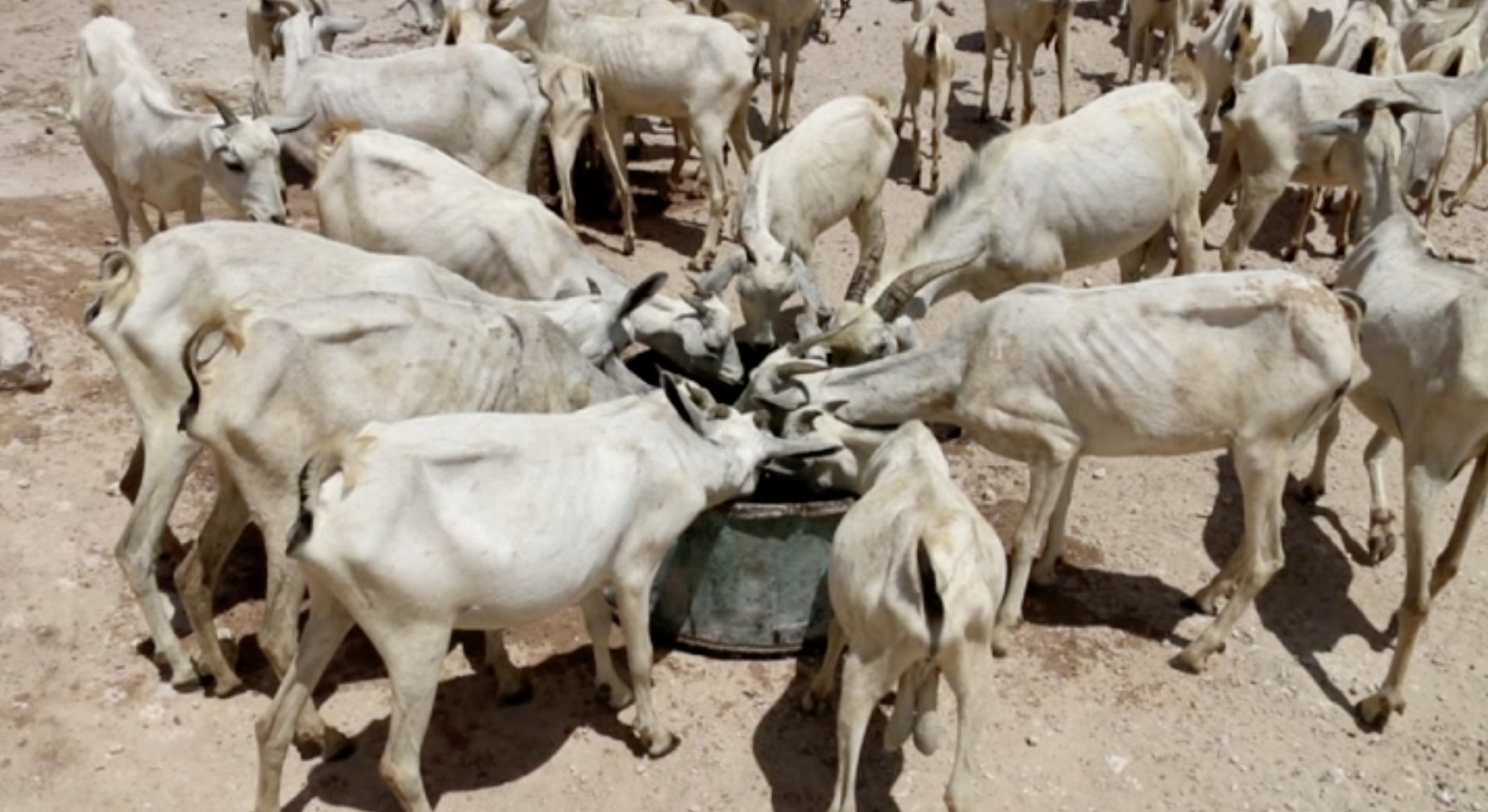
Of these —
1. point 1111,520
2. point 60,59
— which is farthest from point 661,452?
Answer: point 60,59

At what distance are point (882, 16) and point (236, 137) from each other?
10.5m

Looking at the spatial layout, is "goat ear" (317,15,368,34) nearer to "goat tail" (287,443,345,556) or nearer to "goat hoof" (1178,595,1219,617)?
"goat tail" (287,443,345,556)

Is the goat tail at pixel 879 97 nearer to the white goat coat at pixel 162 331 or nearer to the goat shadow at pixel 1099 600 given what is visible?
the goat shadow at pixel 1099 600

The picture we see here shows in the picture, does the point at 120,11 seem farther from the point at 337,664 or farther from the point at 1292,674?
the point at 1292,674

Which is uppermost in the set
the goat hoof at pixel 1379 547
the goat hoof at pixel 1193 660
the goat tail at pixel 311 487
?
the goat tail at pixel 311 487

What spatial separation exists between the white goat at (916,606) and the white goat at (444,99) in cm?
535

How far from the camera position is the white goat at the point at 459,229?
8289mm

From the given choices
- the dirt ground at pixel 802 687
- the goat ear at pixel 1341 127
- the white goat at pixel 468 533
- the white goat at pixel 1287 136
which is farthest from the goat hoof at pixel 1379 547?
the white goat at pixel 468 533

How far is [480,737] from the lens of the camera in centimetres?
632

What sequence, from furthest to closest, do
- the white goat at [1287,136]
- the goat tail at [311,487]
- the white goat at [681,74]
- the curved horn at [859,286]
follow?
1. the white goat at [681,74]
2. the white goat at [1287,136]
3. the curved horn at [859,286]
4. the goat tail at [311,487]

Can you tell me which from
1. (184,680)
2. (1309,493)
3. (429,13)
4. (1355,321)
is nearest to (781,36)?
(429,13)

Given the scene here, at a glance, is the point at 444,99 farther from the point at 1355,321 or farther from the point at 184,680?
the point at 1355,321

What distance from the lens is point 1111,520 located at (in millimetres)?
8203

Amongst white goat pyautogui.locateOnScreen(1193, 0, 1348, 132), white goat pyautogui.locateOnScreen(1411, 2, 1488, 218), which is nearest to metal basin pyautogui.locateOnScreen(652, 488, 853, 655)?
white goat pyautogui.locateOnScreen(1193, 0, 1348, 132)
